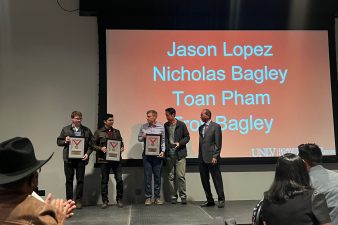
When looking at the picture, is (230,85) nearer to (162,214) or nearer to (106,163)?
(106,163)

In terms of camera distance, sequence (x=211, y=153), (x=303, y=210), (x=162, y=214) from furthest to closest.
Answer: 1. (x=211, y=153)
2. (x=162, y=214)
3. (x=303, y=210)

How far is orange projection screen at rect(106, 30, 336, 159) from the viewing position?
6074 mm

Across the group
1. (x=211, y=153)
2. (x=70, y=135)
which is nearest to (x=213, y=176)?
(x=211, y=153)

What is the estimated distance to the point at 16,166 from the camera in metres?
1.33

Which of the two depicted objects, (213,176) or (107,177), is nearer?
(213,176)

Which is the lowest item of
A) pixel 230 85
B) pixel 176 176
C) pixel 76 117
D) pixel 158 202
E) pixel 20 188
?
pixel 158 202

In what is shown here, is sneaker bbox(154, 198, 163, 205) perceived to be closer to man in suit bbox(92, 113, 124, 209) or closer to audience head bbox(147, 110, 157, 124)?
man in suit bbox(92, 113, 124, 209)

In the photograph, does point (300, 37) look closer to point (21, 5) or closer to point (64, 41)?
point (64, 41)

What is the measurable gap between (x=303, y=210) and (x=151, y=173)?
3.96 meters

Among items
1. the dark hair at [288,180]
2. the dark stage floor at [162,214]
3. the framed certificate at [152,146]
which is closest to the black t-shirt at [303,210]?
the dark hair at [288,180]

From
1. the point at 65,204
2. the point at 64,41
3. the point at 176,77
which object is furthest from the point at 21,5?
the point at 65,204

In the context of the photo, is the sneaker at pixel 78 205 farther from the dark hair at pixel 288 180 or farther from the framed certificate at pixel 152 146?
the dark hair at pixel 288 180

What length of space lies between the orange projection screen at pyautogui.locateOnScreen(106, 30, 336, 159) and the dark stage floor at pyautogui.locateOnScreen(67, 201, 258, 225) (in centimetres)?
92

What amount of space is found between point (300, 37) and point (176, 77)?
207 cm
